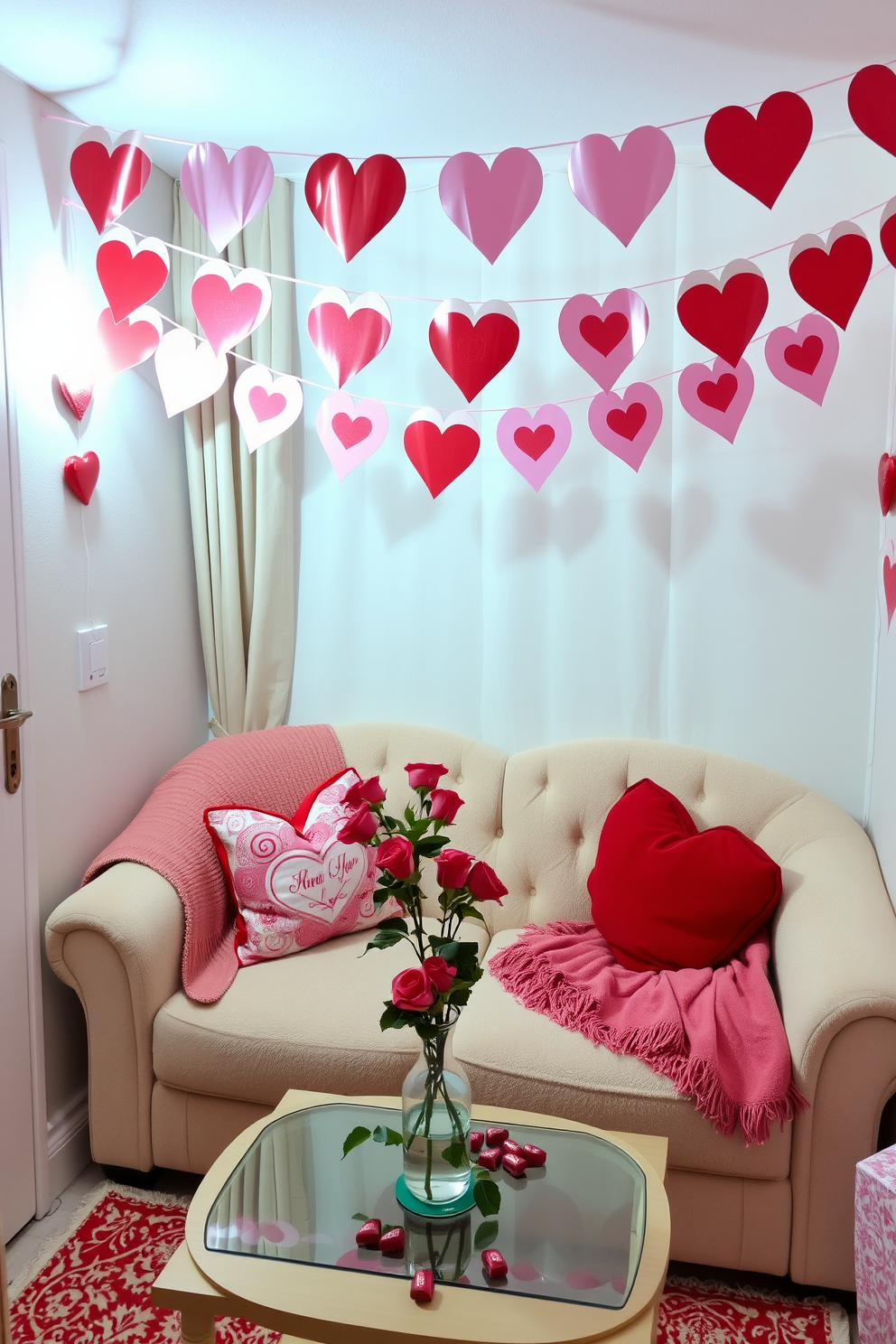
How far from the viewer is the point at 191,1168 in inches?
84.2

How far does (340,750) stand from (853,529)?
1.40 meters

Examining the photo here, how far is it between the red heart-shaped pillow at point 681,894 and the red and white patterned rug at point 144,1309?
61 centimetres

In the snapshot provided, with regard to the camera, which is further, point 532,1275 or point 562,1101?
point 562,1101

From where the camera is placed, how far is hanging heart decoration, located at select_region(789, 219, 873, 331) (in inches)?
76.6

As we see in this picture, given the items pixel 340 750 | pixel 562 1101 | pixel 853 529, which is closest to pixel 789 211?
pixel 853 529

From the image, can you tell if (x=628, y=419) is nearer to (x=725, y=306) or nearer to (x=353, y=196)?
(x=725, y=306)

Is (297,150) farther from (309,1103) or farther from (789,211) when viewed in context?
(309,1103)

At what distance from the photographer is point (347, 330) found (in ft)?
7.43

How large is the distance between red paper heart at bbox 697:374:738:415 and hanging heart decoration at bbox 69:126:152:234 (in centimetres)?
132

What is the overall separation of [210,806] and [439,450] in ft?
3.42

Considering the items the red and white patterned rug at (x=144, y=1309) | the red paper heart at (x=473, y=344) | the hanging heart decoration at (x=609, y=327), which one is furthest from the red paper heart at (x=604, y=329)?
the red and white patterned rug at (x=144, y=1309)

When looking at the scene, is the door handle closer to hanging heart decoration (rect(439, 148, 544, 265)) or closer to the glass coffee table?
the glass coffee table

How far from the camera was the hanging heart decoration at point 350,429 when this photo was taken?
8.64 ft

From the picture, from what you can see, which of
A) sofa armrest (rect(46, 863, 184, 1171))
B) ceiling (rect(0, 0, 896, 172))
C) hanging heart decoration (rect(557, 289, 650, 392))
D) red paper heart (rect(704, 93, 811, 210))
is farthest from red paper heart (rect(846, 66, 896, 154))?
sofa armrest (rect(46, 863, 184, 1171))
